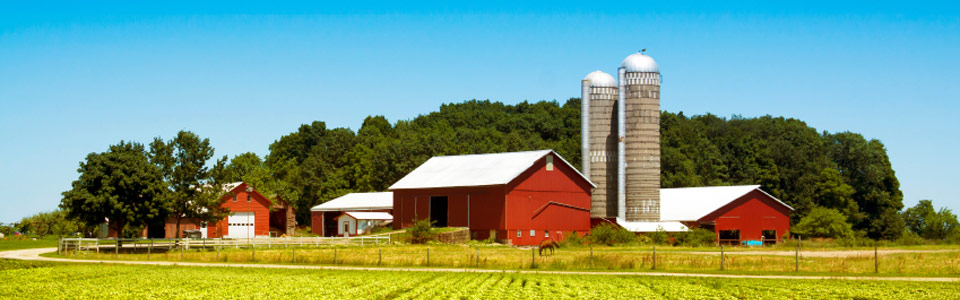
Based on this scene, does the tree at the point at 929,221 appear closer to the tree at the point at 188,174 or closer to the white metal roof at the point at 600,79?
the white metal roof at the point at 600,79

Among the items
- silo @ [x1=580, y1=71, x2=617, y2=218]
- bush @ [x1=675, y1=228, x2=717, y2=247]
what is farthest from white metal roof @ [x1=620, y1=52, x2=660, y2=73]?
bush @ [x1=675, y1=228, x2=717, y2=247]

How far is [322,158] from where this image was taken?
128500 millimetres

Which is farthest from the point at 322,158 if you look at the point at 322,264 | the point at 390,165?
the point at 322,264

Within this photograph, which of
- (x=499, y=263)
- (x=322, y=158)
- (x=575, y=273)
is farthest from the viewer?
(x=322, y=158)

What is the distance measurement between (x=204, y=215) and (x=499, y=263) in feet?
89.3

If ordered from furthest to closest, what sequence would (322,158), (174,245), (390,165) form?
(322,158)
(390,165)
(174,245)

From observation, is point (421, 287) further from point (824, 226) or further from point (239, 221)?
point (824, 226)

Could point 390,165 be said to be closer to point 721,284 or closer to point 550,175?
point 550,175

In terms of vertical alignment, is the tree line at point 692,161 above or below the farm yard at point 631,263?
above

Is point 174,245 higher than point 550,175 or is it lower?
lower

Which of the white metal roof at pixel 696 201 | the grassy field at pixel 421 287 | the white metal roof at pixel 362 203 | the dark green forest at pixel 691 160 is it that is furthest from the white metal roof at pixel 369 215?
the grassy field at pixel 421 287

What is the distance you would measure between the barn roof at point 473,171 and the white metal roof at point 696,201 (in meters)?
7.23

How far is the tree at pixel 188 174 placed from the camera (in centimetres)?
5878

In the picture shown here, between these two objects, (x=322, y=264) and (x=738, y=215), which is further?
(x=738, y=215)
